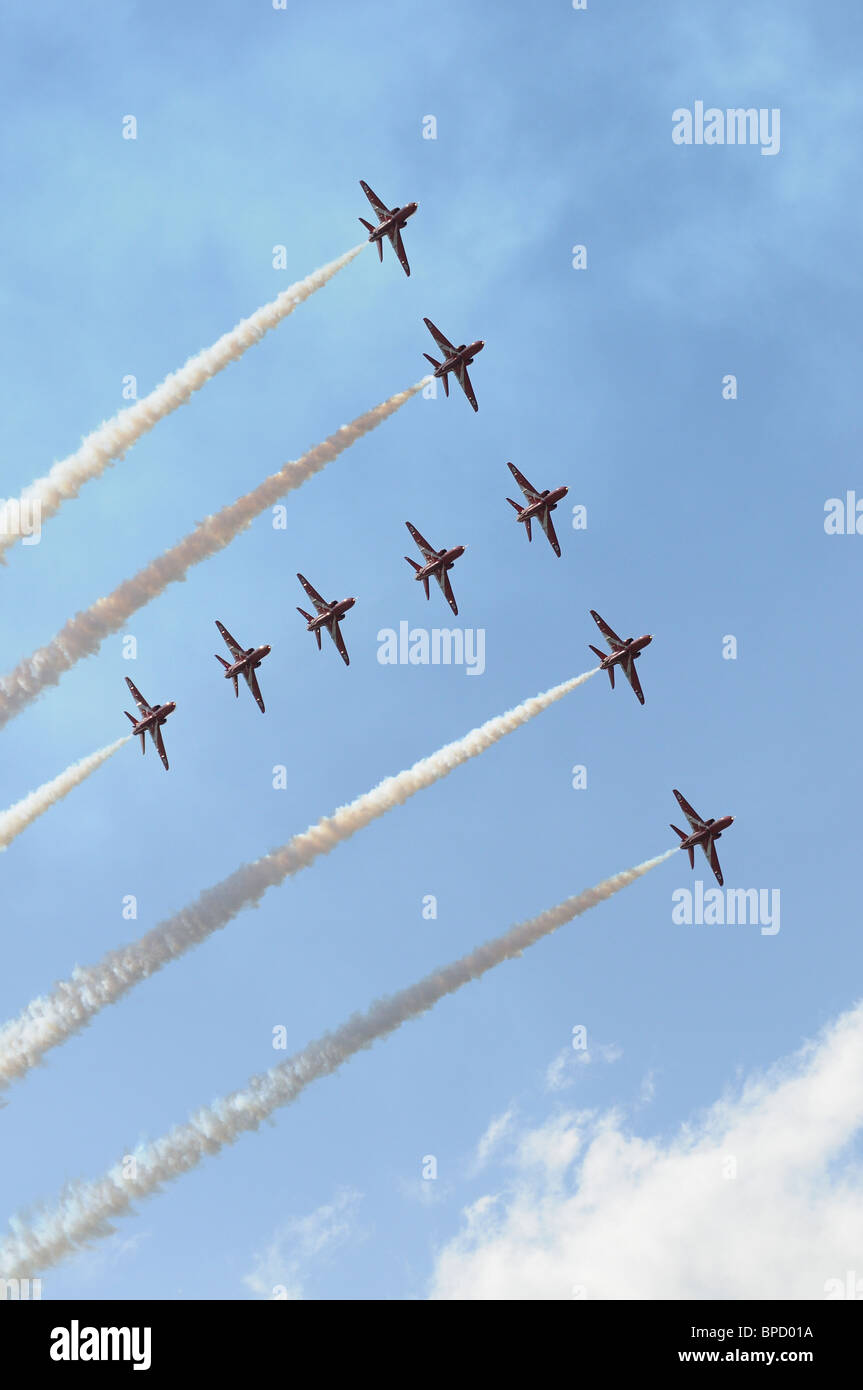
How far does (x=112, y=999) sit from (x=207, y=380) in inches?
1756

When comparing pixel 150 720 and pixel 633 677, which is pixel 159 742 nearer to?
pixel 150 720

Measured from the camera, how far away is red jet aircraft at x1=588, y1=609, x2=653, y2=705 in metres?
140

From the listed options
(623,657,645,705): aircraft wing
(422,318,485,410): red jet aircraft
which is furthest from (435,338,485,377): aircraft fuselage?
(623,657,645,705): aircraft wing

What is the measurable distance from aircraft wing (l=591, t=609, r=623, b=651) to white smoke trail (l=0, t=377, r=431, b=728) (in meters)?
22.8

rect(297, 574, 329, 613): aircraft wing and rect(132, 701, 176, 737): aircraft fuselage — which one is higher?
rect(297, 574, 329, 613): aircraft wing

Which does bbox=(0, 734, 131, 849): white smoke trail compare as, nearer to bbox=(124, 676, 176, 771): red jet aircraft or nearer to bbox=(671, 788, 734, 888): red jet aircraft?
bbox=(124, 676, 176, 771): red jet aircraft

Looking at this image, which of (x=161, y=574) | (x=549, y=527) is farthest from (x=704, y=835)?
(x=161, y=574)

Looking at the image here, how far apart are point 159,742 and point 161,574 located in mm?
12769

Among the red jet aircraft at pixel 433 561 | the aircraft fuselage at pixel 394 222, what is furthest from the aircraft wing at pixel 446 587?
the aircraft fuselage at pixel 394 222

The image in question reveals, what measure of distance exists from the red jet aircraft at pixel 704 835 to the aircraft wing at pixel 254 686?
32.9 m

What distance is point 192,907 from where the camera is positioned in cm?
12438

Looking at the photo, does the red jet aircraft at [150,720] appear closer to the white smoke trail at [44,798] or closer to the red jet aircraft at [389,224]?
the white smoke trail at [44,798]
